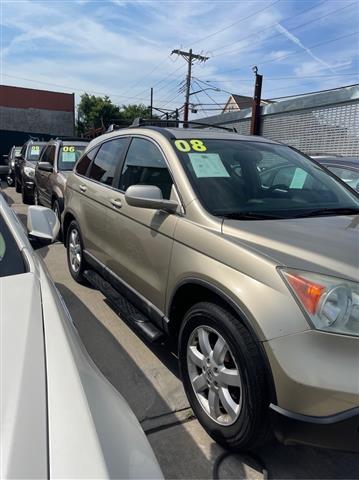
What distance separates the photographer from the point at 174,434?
2623 millimetres

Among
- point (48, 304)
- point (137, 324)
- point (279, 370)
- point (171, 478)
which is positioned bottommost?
point (171, 478)

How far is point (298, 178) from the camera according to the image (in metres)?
3.43

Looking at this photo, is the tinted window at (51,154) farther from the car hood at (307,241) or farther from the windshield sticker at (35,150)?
the car hood at (307,241)

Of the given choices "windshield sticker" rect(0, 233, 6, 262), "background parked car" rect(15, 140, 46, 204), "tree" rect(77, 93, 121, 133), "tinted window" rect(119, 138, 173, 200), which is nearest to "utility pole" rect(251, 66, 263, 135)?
"background parked car" rect(15, 140, 46, 204)

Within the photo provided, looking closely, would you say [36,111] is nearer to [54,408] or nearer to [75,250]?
[75,250]

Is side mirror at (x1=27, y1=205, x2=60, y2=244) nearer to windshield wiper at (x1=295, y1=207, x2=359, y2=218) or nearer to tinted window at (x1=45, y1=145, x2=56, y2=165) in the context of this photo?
windshield wiper at (x1=295, y1=207, x2=359, y2=218)

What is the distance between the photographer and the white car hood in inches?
42.1

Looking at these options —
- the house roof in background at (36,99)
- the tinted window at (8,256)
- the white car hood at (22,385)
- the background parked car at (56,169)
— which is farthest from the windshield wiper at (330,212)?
the house roof in background at (36,99)

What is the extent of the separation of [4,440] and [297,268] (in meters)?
1.46

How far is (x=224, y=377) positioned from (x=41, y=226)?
149 centimetres

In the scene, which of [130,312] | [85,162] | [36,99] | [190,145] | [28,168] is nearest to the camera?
[190,145]

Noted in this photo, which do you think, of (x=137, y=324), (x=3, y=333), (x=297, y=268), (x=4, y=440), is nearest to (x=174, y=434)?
(x=137, y=324)

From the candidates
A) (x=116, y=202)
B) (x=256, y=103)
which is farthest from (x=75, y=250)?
(x=256, y=103)

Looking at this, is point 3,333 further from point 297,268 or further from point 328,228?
point 328,228
